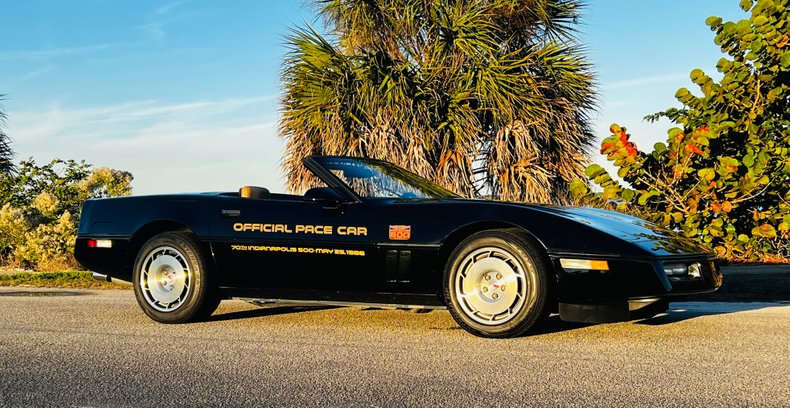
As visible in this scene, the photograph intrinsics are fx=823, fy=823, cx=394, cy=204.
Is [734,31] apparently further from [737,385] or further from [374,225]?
[737,385]

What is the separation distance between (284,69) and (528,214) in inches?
423

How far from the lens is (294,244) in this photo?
5805 millimetres

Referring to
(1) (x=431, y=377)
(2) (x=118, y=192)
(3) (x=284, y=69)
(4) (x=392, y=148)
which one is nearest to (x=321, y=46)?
(3) (x=284, y=69)

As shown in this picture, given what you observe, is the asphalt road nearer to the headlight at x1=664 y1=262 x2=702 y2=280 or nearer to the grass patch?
the headlight at x1=664 y1=262 x2=702 y2=280

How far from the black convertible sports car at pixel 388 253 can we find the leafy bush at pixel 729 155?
178 inches

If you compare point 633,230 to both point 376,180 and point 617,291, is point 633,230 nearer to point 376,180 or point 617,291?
point 617,291

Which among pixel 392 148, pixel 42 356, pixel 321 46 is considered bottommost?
pixel 42 356

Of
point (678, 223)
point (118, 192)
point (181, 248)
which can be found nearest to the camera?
point (181, 248)

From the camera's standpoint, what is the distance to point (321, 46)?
15164 millimetres

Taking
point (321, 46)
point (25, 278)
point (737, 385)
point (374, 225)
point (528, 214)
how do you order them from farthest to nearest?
point (321, 46) < point (25, 278) < point (374, 225) < point (528, 214) < point (737, 385)

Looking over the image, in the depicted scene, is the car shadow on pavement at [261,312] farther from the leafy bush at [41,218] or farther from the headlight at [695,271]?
the leafy bush at [41,218]

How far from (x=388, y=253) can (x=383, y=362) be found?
47.5 inches

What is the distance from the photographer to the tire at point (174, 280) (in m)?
6.08

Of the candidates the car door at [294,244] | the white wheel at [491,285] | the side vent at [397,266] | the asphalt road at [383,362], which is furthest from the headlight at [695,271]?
the car door at [294,244]
